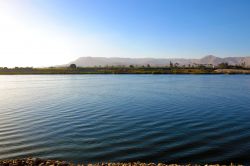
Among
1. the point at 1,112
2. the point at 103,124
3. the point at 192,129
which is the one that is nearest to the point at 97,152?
the point at 103,124

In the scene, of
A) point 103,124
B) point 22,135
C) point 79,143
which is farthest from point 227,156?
point 22,135

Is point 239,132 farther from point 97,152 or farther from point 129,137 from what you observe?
point 97,152

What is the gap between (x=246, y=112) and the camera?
142ft

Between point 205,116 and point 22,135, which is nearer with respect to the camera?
point 22,135

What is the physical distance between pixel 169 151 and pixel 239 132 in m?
11.6

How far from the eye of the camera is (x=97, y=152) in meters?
23.3

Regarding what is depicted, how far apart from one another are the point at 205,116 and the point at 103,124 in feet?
54.9

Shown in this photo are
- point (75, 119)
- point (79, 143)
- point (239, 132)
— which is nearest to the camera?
point (79, 143)

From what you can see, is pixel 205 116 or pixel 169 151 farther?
pixel 205 116

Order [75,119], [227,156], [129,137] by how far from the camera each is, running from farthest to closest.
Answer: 1. [75,119]
2. [129,137]
3. [227,156]

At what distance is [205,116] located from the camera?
39750mm

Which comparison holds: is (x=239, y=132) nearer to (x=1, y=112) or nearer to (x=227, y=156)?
(x=227, y=156)

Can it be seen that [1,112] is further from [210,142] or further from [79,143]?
[210,142]

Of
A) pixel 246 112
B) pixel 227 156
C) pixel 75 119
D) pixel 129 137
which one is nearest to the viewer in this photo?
pixel 227 156
